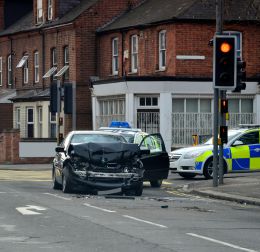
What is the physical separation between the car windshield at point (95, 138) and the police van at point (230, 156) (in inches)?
239

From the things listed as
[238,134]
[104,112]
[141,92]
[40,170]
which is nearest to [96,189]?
[238,134]

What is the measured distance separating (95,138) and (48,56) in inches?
1191

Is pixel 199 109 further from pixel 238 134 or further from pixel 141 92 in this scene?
pixel 238 134

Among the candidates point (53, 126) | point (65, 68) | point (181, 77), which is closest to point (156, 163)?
point (181, 77)

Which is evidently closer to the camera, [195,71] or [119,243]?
[119,243]

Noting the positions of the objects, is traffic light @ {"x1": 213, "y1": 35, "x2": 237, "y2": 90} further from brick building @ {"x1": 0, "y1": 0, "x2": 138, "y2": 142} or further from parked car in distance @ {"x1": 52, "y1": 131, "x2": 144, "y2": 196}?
brick building @ {"x1": 0, "y1": 0, "x2": 138, "y2": 142}

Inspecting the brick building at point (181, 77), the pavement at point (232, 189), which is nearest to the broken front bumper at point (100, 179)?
the pavement at point (232, 189)

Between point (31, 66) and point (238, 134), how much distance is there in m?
27.9

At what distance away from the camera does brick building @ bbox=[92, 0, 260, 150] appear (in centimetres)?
4506

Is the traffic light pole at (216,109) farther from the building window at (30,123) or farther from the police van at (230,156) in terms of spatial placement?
the building window at (30,123)

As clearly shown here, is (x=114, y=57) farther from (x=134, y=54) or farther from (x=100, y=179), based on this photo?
(x=100, y=179)

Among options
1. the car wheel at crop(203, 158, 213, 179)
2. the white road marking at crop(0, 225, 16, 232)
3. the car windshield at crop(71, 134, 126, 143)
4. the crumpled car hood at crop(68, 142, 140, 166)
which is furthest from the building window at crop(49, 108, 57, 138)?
the white road marking at crop(0, 225, 16, 232)

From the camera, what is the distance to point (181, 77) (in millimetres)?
44844

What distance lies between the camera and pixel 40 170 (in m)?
41.0
